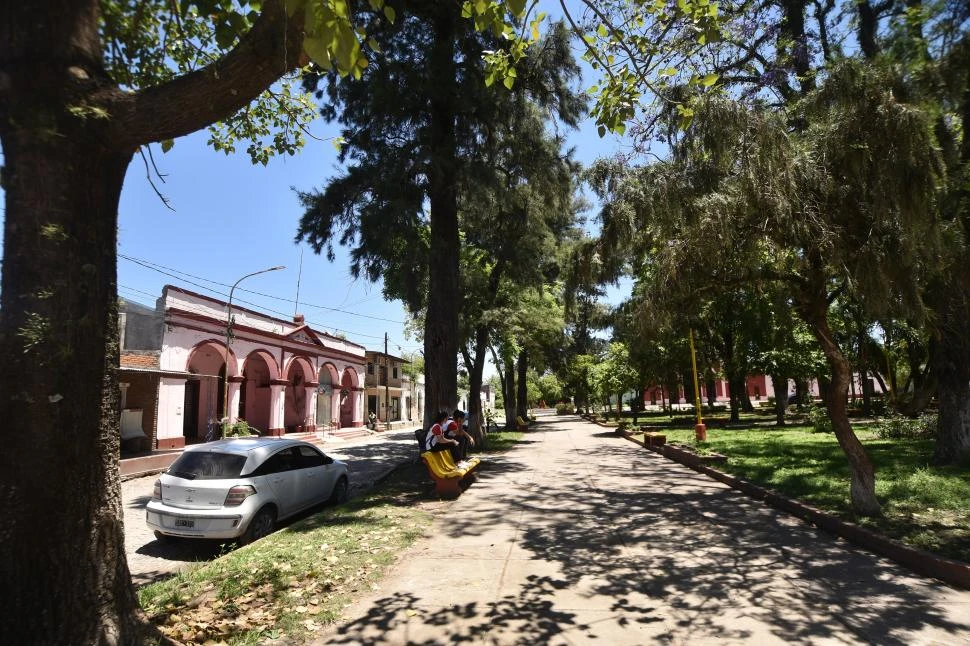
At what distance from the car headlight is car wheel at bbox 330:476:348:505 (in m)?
2.75

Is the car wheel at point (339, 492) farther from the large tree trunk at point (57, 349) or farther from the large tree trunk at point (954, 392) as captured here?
the large tree trunk at point (954, 392)

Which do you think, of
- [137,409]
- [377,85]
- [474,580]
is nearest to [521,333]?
[377,85]

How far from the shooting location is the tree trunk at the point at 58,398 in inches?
120

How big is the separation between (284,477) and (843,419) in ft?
27.2

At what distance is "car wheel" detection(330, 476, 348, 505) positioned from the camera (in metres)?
10.2

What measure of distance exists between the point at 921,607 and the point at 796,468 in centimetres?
724

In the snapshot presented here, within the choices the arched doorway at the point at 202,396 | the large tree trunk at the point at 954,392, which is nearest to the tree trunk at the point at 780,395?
the large tree trunk at the point at 954,392

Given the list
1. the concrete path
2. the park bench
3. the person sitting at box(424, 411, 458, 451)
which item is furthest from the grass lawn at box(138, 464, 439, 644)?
the park bench

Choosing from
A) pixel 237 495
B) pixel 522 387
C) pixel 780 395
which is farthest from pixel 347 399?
pixel 237 495

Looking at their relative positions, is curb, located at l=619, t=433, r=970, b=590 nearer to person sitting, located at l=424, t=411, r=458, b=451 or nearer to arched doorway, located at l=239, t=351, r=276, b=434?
person sitting, located at l=424, t=411, r=458, b=451

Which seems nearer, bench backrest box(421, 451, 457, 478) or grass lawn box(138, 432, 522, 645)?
grass lawn box(138, 432, 522, 645)

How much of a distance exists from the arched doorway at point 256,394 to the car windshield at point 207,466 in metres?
22.3

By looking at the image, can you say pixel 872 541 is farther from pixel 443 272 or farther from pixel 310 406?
pixel 310 406

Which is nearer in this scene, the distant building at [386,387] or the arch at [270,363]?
the arch at [270,363]
